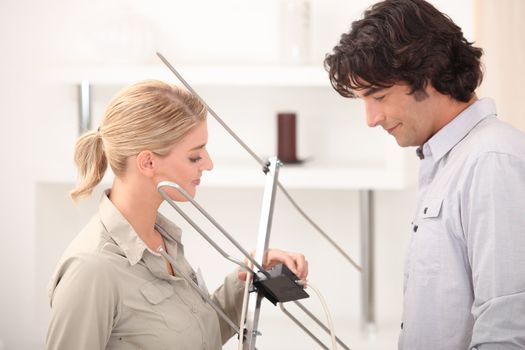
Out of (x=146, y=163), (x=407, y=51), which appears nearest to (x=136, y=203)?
(x=146, y=163)

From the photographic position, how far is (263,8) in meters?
3.04

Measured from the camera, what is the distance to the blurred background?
9.57 feet

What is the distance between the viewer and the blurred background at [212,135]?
2.92 m

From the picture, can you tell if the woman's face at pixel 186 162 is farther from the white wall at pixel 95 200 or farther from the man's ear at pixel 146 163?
the white wall at pixel 95 200

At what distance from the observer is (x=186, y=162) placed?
5.62ft

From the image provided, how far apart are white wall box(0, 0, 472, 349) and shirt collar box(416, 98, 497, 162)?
146cm

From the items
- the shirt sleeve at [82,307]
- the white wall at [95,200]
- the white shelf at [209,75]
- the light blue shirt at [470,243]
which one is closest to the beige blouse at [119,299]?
the shirt sleeve at [82,307]

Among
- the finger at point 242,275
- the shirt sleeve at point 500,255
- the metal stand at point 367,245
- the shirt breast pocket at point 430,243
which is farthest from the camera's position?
the metal stand at point 367,245

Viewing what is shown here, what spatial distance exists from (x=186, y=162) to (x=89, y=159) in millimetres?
233

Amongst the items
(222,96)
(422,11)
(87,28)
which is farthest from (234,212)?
(422,11)

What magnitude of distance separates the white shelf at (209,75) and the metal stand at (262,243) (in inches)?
49.9

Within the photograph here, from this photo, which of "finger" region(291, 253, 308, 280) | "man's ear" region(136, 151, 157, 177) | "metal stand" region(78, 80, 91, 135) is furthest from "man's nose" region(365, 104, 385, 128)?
"metal stand" region(78, 80, 91, 135)

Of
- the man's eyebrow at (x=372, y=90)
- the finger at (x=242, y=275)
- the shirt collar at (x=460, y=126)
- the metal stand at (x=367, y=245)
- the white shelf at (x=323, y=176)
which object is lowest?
the metal stand at (x=367, y=245)

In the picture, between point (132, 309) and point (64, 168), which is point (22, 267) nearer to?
point (64, 168)
